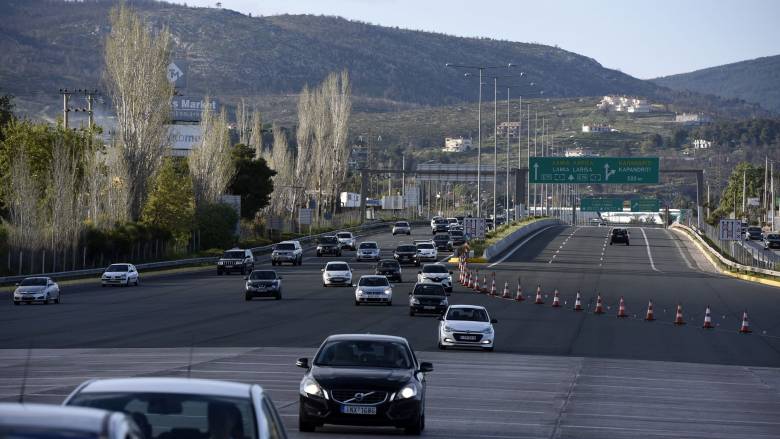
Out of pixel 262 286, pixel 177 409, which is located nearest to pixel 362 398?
pixel 177 409

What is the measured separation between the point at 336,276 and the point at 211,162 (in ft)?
129

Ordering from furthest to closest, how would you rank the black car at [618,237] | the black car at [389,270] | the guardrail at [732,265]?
the black car at [618,237] < the guardrail at [732,265] < the black car at [389,270]

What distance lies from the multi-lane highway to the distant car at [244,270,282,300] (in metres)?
0.84

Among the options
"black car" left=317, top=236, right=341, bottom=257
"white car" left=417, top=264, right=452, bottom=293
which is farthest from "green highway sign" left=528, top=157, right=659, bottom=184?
"white car" left=417, top=264, right=452, bottom=293

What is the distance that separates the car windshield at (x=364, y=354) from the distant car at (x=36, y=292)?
119 feet

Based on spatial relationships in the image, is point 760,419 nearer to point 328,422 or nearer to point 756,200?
point 328,422

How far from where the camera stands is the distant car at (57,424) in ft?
20.4

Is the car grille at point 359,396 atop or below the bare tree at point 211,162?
below

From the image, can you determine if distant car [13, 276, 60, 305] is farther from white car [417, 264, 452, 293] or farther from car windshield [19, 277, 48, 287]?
white car [417, 264, 452, 293]

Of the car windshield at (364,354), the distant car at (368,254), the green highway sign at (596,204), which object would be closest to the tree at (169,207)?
the distant car at (368,254)

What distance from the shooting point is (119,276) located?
213 feet

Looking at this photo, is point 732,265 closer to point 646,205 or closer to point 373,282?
point 373,282

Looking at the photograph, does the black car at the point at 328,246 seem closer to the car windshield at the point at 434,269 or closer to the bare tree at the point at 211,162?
the bare tree at the point at 211,162

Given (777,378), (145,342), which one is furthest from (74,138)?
(777,378)
